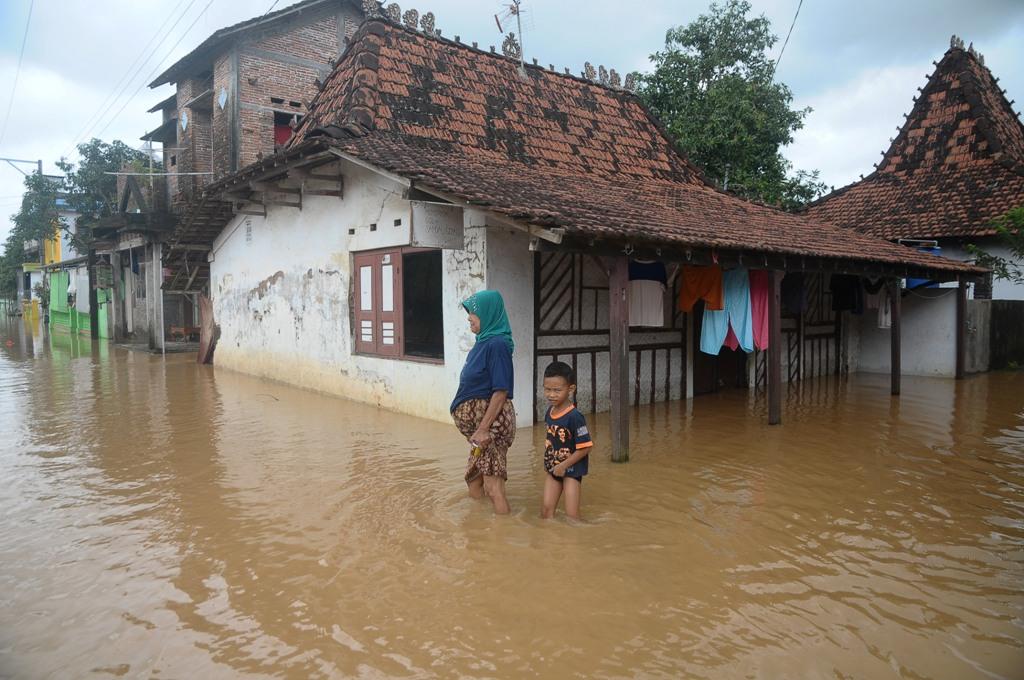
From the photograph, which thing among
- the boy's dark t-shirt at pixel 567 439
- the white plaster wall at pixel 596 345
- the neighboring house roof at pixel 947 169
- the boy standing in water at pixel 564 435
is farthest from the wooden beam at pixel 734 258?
the neighboring house roof at pixel 947 169

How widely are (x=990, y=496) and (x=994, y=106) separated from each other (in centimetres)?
1782

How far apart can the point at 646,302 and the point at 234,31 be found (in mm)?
14992

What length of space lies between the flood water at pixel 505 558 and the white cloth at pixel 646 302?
63.6 inches

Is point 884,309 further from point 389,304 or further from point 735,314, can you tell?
point 389,304

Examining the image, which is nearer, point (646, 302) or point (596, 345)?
point (646, 302)

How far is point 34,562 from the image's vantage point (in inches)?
178

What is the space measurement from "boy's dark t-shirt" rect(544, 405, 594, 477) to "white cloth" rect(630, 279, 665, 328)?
451 centimetres

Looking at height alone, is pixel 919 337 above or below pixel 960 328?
below

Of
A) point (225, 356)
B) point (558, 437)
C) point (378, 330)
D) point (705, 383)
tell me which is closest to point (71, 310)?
point (225, 356)

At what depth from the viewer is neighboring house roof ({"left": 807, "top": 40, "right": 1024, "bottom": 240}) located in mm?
16234

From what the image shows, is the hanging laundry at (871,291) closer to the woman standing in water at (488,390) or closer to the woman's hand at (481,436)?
the woman standing in water at (488,390)

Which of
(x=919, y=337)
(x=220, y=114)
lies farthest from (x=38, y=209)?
(x=919, y=337)

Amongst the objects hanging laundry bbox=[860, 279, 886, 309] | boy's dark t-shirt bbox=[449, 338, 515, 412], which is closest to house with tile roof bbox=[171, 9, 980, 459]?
hanging laundry bbox=[860, 279, 886, 309]

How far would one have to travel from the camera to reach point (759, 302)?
9.62m
